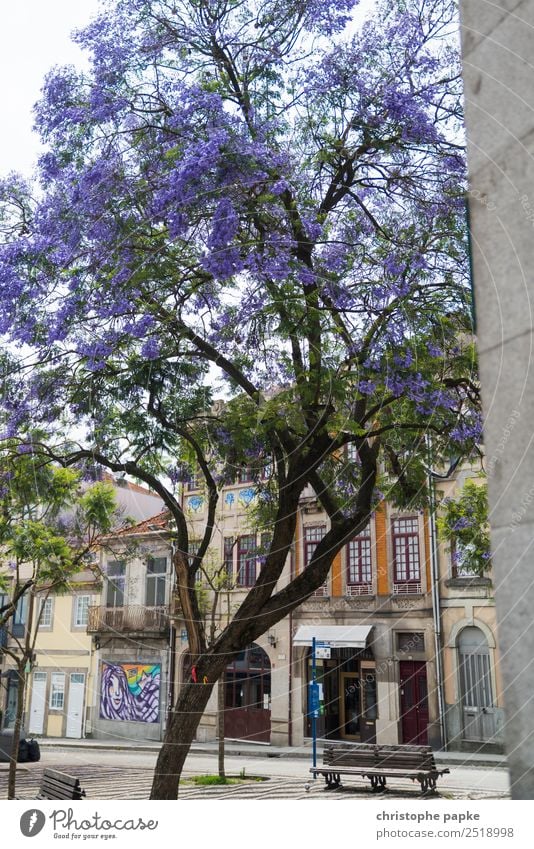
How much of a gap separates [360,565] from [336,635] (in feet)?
5.48

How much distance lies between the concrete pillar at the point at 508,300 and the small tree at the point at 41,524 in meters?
6.22

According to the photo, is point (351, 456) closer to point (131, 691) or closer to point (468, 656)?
point (468, 656)

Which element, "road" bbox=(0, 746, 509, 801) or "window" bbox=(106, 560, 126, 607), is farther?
"window" bbox=(106, 560, 126, 607)

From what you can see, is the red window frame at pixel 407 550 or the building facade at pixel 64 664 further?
the building facade at pixel 64 664

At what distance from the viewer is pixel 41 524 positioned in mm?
11594

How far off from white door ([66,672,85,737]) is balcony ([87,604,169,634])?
121 cm

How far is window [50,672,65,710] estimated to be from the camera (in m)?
20.7

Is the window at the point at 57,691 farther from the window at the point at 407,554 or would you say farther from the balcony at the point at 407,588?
the window at the point at 407,554

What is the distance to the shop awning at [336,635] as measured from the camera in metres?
18.4

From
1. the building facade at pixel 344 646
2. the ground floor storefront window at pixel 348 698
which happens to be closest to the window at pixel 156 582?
the building facade at pixel 344 646

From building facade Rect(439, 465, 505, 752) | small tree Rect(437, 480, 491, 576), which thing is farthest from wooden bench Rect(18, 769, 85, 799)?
building facade Rect(439, 465, 505, 752)

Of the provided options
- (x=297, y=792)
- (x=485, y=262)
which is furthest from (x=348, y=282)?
(x=297, y=792)
